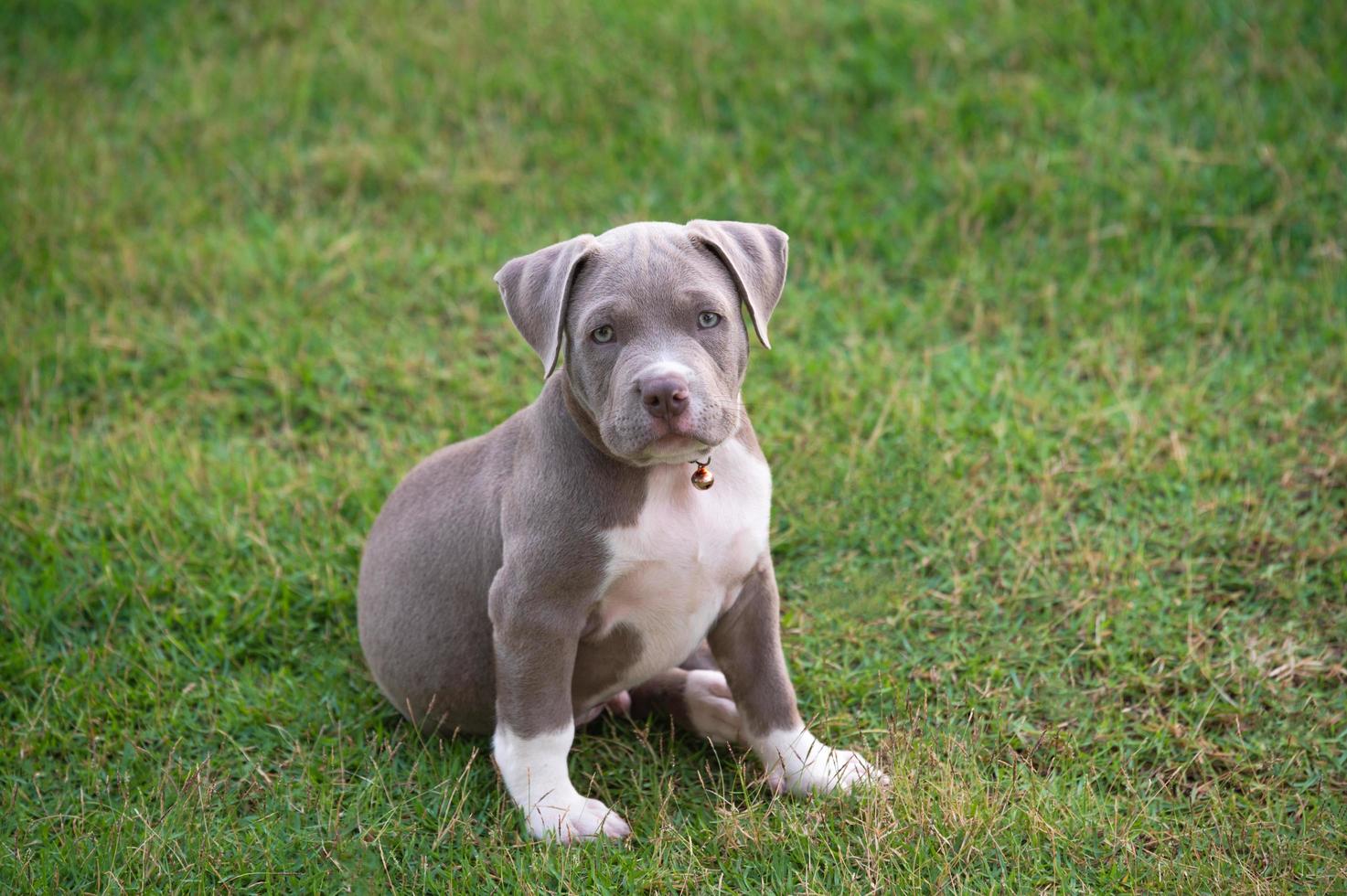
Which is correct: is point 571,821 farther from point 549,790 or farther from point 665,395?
point 665,395

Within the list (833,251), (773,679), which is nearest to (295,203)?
(833,251)

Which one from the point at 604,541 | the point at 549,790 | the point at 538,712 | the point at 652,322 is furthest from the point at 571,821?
the point at 652,322

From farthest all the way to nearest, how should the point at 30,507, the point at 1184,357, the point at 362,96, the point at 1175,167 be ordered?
1. the point at 362,96
2. the point at 1175,167
3. the point at 1184,357
4. the point at 30,507

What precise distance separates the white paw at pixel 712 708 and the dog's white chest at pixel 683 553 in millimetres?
411

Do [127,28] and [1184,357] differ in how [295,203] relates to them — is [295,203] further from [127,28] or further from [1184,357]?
[1184,357]

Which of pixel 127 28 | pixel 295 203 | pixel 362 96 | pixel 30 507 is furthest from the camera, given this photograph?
pixel 127 28

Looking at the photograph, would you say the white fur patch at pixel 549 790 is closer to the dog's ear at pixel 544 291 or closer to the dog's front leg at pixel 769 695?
the dog's front leg at pixel 769 695

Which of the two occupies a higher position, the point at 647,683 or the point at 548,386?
the point at 548,386

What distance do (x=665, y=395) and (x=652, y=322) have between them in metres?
0.29

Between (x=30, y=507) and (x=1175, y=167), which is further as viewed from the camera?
(x=1175, y=167)

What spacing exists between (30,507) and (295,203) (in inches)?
111

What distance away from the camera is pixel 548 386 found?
4.22 m

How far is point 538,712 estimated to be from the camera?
4.12 m

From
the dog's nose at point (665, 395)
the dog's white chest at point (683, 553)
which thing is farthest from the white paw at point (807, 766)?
the dog's nose at point (665, 395)
